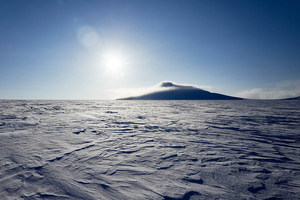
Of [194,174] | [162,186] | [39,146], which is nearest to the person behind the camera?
[162,186]

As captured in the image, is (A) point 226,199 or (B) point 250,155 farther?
(B) point 250,155

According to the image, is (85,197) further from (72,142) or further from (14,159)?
(72,142)

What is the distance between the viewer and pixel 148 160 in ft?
10.3

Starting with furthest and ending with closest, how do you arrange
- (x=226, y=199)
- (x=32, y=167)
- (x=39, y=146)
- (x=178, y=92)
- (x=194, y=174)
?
(x=178, y=92) < (x=39, y=146) < (x=32, y=167) < (x=194, y=174) < (x=226, y=199)

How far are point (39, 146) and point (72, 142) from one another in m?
0.78

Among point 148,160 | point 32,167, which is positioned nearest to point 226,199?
point 148,160

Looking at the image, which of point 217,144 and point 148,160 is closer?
point 148,160

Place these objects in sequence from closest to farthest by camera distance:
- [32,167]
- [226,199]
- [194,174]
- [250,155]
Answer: [226,199] < [194,174] < [32,167] < [250,155]

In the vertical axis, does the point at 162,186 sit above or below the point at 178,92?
below

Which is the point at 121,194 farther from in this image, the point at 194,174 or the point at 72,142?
the point at 72,142

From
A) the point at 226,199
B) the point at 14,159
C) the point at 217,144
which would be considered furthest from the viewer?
the point at 217,144

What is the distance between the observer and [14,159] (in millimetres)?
3055

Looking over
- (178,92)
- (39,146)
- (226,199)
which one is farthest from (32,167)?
(178,92)

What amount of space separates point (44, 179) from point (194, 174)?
248cm
